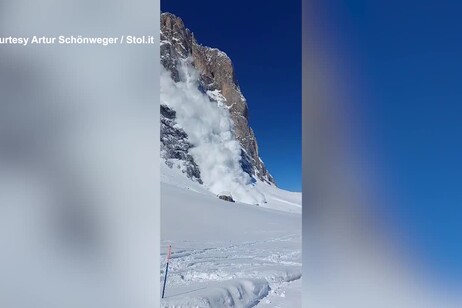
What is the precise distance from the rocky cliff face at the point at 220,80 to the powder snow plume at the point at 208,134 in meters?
1.67

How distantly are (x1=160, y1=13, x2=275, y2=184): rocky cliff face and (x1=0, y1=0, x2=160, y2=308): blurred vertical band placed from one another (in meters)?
57.6

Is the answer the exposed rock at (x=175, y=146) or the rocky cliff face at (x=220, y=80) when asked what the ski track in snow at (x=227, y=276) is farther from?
the rocky cliff face at (x=220, y=80)

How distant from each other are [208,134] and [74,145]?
56381mm

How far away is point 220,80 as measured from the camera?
219 feet

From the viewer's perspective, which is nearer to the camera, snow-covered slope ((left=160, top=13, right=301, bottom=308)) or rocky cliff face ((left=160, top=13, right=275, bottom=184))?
snow-covered slope ((left=160, top=13, right=301, bottom=308))

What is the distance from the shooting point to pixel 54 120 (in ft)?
7.89

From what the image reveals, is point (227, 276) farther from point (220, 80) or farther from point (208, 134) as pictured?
point (220, 80)

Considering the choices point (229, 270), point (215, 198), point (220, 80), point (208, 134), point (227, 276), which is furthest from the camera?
point (220, 80)

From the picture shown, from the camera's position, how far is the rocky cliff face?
61.2 meters

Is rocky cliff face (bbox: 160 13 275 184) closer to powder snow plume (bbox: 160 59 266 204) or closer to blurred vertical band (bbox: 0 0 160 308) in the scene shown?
powder snow plume (bbox: 160 59 266 204)

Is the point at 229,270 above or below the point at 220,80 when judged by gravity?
below

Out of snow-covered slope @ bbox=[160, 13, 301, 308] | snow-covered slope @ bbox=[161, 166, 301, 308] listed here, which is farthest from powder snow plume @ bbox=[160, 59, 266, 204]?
snow-covered slope @ bbox=[161, 166, 301, 308]

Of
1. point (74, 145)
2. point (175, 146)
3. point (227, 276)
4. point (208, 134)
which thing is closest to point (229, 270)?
point (227, 276)

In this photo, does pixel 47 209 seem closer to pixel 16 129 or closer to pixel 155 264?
pixel 16 129
